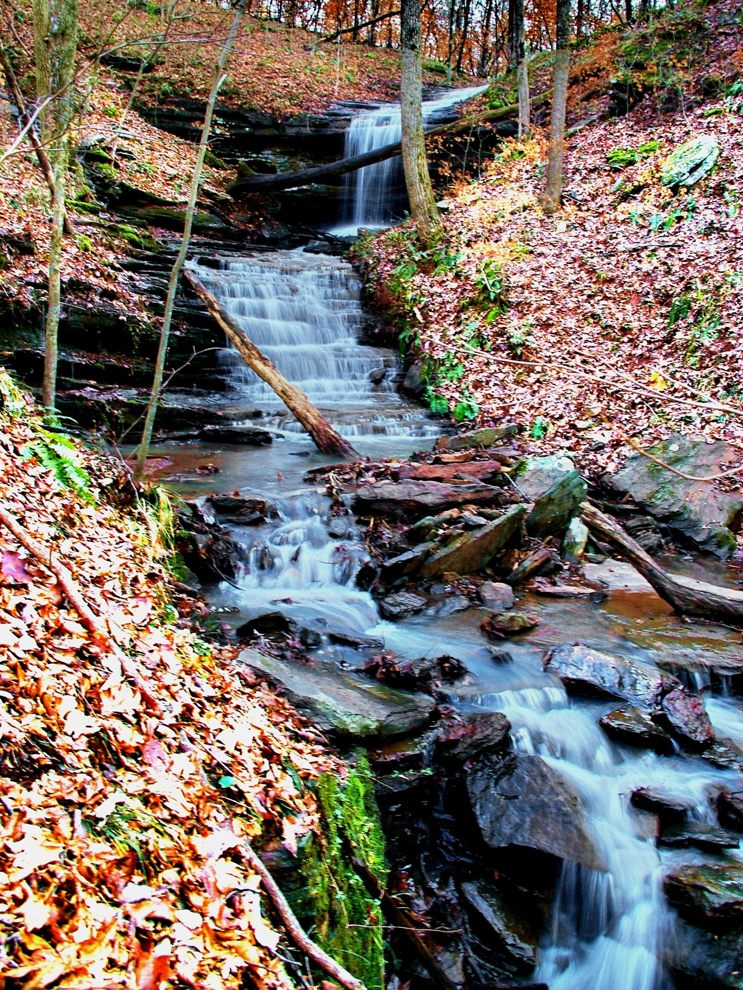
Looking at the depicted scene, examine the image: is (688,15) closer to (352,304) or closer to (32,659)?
(352,304)

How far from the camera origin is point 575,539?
7672 millimetres

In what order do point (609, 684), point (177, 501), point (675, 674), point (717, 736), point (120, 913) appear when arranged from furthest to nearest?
point (177, 501) → point (675, 674) → point (609, 684) → point (717, 736) → point (120, 913)

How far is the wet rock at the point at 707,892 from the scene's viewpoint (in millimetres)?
3408

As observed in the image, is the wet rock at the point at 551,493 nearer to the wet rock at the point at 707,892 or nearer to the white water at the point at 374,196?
the wet rock at the point at 707,892

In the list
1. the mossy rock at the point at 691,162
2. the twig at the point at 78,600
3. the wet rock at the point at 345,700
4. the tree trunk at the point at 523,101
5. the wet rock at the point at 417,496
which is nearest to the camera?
the twig at the point at 78,600

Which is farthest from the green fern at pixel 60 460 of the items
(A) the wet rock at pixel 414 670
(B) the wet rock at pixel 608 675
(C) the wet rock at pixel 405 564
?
(B) the wet rock at pixel 608 675

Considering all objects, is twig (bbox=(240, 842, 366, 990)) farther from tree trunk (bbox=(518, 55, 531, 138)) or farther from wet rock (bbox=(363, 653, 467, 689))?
tree trunk (bbox=(518, 55, 531, 138))

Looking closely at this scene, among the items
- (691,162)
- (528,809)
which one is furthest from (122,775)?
(691,162)

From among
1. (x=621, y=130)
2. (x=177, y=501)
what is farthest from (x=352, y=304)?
(x=177, y=501)

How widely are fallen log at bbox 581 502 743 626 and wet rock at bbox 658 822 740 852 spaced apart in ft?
9.08

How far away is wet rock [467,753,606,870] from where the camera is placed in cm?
369

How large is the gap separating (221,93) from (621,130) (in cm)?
1216

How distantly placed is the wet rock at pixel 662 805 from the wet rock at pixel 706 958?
2.08ft

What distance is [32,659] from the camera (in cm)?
276
